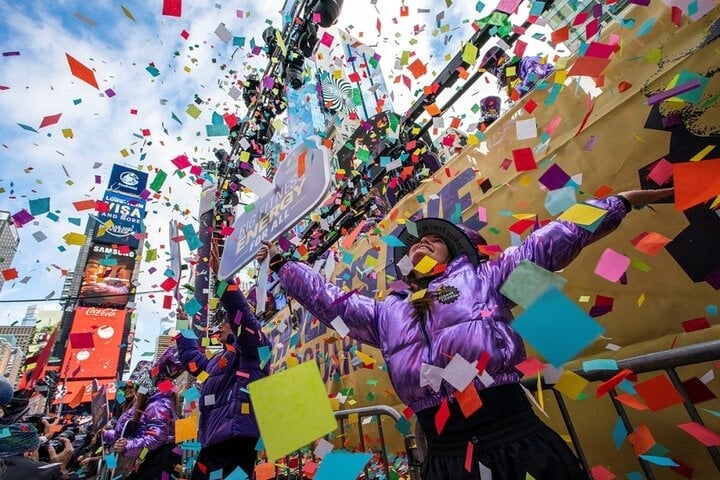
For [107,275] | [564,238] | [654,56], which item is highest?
[107,275]

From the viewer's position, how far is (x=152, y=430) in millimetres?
3775

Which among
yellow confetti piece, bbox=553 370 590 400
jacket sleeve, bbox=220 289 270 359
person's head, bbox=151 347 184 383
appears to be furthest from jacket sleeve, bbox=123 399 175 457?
yellow confetti piece, bbox=553 370 590 400

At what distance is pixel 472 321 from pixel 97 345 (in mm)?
30243

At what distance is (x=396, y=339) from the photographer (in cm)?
160

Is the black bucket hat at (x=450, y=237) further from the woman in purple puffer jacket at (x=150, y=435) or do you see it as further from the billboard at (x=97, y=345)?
the billboard at (x=97, y=345)

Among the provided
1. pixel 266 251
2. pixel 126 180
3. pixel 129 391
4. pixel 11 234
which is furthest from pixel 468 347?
pixel 126 180

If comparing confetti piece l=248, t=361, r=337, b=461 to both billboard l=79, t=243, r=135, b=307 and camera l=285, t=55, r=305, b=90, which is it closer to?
camera l=285, t=55, r=305, b=90

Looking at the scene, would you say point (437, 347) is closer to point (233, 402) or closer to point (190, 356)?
point (233, 402)

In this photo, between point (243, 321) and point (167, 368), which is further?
point (167, 368)

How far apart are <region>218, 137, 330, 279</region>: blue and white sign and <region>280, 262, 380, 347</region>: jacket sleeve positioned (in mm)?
279

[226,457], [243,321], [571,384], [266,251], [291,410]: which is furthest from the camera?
[243,321]

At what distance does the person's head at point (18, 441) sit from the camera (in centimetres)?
245

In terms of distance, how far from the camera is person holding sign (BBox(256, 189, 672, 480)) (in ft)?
4.18

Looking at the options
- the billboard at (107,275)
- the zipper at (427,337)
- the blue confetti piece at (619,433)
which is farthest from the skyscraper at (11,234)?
the billboard at (107,275)
